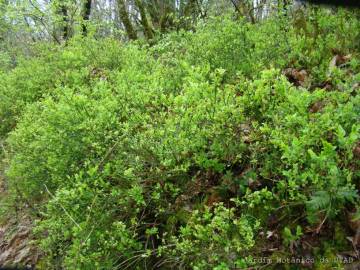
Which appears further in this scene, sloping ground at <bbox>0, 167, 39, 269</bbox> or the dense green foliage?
sloping ground at <bbox>0, 167, 39, 269</bbox>

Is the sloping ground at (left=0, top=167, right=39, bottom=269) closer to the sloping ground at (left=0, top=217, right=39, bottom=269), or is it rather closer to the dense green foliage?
the sloping ground at (left=0, top=217, right=39, bottom=269)

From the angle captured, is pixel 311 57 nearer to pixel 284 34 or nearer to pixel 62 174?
pixel 284 34

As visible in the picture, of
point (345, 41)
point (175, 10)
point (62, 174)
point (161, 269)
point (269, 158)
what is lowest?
point (161, 269)

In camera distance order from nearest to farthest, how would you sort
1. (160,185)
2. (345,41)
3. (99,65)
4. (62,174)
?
(160,185), (62,174), (345,41), (99,65)

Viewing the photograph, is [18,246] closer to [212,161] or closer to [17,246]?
[17,246]

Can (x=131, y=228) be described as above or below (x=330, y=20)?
below

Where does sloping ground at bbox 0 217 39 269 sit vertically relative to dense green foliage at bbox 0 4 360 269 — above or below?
below

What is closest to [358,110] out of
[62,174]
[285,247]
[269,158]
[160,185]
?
[269,158]

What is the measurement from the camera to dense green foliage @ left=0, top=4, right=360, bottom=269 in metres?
2.58

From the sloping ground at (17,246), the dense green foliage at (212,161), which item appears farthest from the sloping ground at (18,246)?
the dense green foliage at (212,161)

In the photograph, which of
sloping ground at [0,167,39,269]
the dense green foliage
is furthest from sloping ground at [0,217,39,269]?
the dense green foliage

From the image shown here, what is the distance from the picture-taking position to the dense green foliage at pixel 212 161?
2.58 m

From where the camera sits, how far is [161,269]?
10.3 ft

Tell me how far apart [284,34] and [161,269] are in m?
3.05
